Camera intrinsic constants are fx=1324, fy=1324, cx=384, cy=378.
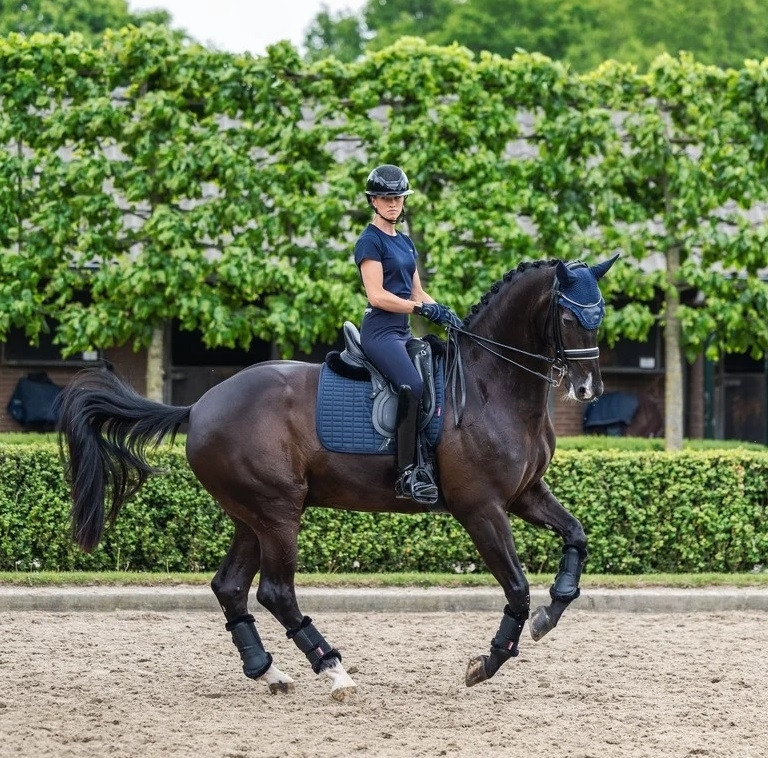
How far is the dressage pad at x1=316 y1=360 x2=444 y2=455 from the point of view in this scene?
7152mm

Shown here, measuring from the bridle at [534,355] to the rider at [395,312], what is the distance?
6.9 inches

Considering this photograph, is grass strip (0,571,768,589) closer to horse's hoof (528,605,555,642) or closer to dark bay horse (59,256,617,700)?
dark bay horse (59,256,617,700)

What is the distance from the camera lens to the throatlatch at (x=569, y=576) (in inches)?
273

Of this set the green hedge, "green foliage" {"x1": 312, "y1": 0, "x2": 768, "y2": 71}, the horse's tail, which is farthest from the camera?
"green foliage" {"x1": 312, "y1": 0, "x2": 768, "y2": 71}

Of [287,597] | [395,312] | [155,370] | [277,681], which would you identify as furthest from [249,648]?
[155,370]

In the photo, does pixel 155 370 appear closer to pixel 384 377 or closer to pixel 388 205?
pixel 384 377

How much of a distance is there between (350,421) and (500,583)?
1.19 metres

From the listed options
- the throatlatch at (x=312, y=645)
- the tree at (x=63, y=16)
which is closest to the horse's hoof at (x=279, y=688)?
the throatlatch at (x=312, y=645)

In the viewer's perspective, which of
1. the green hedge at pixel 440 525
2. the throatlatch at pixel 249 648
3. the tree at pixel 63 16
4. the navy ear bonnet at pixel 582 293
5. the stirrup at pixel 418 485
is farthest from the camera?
the tree at pixel 63 16

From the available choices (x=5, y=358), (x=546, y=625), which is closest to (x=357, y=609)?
(x=546, y=625)

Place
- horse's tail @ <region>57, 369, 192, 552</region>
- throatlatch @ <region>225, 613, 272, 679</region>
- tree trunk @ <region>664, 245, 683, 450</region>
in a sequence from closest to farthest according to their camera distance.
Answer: throatlatch @ <region>225, 613, 272, 679</region> → horse's tail @ <region>57, 369, 192, 552</region> → tree trunk @ <region>664, 245, 683, 450</region>

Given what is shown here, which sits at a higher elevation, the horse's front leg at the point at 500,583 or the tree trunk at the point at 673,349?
the tree trunk at the point at 673,349

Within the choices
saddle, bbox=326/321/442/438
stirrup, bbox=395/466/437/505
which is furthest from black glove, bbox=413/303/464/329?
stirrup, bbox=395/466/437/505

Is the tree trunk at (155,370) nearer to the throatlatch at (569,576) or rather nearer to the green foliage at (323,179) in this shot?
the green foliage at (323,179)
